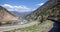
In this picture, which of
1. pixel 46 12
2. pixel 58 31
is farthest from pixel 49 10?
pixel 58 31

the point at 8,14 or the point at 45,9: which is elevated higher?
the point at 45,9

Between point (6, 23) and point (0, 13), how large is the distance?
34 cm

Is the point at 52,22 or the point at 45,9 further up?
the point at 45,9

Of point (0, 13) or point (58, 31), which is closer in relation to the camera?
point (0, 13)

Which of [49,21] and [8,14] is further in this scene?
[49,21]

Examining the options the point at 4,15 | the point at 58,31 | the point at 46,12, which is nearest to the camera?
the point at 4,15

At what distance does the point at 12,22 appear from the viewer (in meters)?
4.48

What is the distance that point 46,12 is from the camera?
21.4m

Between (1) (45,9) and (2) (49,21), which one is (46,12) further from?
(2) (49,21)

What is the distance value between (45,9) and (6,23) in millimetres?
17187

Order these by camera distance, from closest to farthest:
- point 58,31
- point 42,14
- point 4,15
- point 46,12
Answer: point 4,15 → point 58,31 → point 42,14 → point 46,12

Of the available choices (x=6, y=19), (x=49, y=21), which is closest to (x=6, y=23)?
(x=6, y=19)

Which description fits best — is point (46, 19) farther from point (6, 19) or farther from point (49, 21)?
point (6, 19)

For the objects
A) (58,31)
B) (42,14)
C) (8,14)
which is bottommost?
(58,31)
